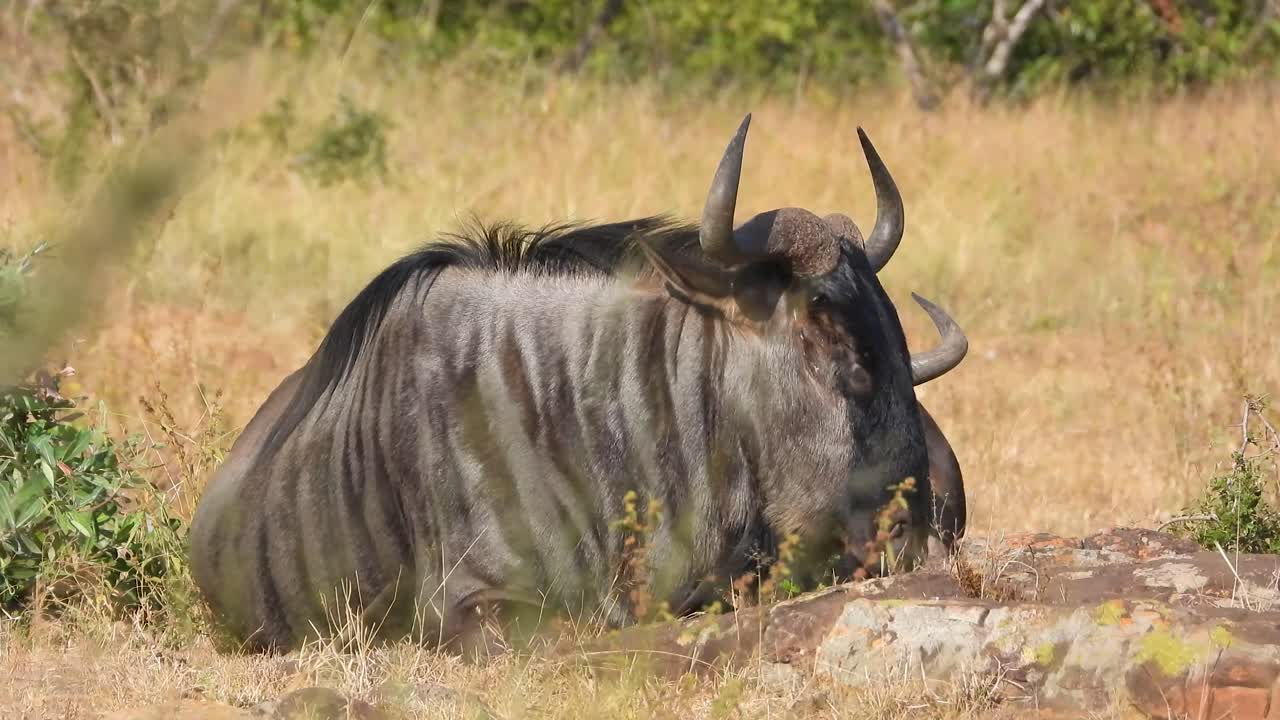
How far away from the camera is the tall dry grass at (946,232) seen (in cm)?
719

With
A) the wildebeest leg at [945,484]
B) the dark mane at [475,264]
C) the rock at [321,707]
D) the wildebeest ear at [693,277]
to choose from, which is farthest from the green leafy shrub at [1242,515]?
the rock at [321,707]

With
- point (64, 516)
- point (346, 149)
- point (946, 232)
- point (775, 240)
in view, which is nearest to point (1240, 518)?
point (775, 240)

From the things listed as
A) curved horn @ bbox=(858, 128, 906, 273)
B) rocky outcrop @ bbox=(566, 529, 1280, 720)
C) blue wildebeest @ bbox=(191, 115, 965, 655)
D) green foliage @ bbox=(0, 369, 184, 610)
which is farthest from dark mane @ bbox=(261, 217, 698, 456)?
rocky outcrop @ bbox=(566, 529, 1280, 720)

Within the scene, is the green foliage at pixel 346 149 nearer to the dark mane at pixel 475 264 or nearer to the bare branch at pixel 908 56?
the bare branch at pixel 908 56

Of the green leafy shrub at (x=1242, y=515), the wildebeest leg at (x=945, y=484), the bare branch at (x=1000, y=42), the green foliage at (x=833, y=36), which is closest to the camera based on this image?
the green leafy shrub at (x=1242, y=515)

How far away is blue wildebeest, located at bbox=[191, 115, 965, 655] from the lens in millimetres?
4172

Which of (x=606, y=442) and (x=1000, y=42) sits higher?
(x=1000, y=42)

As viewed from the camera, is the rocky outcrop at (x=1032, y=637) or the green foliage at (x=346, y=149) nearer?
the rocky outcrop at (x=1032, y=637)

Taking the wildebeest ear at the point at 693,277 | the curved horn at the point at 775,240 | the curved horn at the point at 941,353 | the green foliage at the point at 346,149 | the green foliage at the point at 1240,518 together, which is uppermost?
the curved horn at the point at 775,240

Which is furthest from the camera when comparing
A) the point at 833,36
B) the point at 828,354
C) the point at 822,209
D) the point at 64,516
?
the point at 833,36

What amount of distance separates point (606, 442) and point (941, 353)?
4.34 feet

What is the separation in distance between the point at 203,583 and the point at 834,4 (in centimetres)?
1175

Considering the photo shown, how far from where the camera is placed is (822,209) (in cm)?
1098

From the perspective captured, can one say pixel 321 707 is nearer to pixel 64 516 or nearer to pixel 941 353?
pixel 64 516
